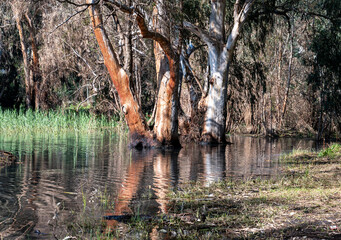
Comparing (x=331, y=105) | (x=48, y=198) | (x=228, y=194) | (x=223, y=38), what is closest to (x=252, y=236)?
(x=228, y=194)

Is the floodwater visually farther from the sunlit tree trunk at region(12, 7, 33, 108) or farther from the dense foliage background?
the sunlit tree trunk at region(12, 7, 33, 108)

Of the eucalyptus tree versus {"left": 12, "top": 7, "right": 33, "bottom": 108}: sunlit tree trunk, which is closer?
the eucalyptus tree

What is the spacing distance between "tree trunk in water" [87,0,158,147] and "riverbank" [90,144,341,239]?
749 cm

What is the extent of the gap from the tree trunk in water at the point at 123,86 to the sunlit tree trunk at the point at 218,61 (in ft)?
10.7

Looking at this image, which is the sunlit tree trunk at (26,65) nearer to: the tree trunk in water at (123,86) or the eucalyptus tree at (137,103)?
the eucalyptus tree at (137,103)

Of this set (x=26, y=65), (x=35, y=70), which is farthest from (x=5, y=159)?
(x=26, y=65)

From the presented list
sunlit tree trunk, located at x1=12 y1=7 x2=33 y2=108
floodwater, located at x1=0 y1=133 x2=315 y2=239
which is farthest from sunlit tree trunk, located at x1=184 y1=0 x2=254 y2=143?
sunlit tree trunk, located at x1=12 y1=7 x2=33 y2=108

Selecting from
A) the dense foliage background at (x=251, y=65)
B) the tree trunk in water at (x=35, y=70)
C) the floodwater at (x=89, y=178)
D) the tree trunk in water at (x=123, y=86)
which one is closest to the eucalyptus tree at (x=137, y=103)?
the tree trunk in water at (x=123, y=86)

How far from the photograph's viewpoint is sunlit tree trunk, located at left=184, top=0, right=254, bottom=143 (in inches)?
675

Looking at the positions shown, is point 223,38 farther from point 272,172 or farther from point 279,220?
point 279,220

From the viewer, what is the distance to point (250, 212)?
5.25m

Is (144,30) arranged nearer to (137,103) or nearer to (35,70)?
(137,103)

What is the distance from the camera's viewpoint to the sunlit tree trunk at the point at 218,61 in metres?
17.1

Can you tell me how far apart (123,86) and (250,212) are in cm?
979
